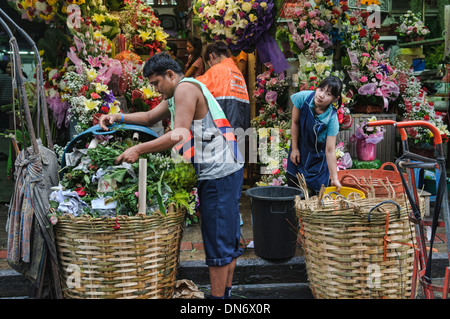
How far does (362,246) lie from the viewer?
300cm

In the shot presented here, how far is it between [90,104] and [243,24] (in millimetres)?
1804

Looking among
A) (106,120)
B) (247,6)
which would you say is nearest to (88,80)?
(106,120)

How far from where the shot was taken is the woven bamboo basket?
2986 millimetres

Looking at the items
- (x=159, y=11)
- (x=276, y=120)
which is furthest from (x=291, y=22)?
(x=159, y=11)

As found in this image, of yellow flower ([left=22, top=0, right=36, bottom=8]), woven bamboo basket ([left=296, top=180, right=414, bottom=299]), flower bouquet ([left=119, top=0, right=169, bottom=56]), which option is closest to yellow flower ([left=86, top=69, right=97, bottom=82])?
yellow flower ([left=22, top=0, right=36, bottom=8])

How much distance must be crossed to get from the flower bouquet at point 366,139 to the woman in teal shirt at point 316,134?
1.28 m

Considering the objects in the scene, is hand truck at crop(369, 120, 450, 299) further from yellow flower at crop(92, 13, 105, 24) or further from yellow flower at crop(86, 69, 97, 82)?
yellow flower at crop(92, 13, 105, 24)

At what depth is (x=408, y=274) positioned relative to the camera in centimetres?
314

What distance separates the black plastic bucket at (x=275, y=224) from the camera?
4031 millimetres

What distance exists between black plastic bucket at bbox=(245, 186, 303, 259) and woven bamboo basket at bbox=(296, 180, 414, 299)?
0.82 meters

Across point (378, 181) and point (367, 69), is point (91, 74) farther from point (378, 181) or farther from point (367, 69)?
point (367, 69)

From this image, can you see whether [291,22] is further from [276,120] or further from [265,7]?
[276,120]

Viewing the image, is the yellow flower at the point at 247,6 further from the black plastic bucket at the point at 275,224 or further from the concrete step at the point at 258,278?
the concrete step at the point at 258,278
